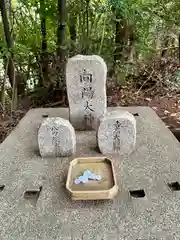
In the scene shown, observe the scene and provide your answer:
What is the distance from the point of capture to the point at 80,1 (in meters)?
3.92

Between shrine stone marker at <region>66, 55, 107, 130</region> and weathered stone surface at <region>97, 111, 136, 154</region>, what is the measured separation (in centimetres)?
42

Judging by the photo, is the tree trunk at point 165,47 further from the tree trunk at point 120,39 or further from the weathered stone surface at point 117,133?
the weathered stone surface at point 117,133

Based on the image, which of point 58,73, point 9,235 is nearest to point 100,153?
point 9,235

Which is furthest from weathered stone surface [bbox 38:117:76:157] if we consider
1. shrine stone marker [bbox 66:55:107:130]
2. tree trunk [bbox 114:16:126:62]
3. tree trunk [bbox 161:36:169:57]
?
tree trunk [bbox 161:36:169:57]

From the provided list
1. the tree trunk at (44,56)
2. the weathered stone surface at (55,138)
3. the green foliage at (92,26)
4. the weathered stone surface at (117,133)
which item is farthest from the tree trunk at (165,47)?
the weathered stone surface at (55,138)

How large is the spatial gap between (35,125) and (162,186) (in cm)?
157

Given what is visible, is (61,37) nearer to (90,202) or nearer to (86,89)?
(86,89)

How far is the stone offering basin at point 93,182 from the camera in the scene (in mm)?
1618

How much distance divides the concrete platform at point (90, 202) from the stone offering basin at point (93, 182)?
0.07 meters

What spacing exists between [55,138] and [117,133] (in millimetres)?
488

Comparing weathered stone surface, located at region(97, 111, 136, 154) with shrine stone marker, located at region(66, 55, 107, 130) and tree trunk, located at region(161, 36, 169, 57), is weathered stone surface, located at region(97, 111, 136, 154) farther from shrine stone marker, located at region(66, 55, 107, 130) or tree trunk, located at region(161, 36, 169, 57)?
tree trunk, located at region(161, 36, 169, 57)

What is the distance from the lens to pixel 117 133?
220cm

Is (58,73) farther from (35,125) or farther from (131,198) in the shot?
(131,198)

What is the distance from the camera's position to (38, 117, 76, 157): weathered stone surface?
7.16ft
